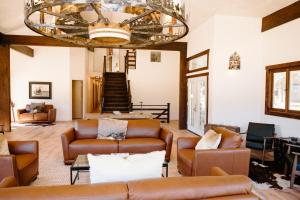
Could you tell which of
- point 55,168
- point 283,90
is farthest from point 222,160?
point 283,90

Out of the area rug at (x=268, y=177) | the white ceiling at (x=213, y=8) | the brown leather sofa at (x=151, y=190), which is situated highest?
the white ceiling at (x=213, y=8)

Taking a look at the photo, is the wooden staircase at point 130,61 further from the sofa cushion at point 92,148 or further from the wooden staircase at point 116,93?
the sofa cushion at point 92,148

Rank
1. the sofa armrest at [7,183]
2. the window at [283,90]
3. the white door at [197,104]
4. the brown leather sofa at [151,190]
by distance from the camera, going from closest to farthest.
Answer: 1. the brown leather sofa at [151,190]
2. the sofa armrest at [7,183]
3. the window at [283,90]
4. the white door at [197,104]

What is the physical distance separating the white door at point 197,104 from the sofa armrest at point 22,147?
186 inches

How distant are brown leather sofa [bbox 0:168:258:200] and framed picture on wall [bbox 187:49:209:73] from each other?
17.7ft

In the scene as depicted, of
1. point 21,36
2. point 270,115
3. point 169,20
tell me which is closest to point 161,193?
point 169,20

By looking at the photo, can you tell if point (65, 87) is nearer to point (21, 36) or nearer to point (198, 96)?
point (21, 36)

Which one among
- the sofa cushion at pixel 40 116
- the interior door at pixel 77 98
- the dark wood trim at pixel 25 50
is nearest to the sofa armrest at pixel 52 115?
the sofa cushion at pixel 40 116

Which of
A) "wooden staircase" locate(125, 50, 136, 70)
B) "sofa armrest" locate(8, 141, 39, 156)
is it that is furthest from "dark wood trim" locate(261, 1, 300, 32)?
"wooden staircase" locate(125, 50, 136, 70)

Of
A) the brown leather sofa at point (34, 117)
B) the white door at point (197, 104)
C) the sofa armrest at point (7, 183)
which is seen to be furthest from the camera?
the brown leather sofa at point (34, 117)

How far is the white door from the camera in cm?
716

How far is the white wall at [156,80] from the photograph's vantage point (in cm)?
1183

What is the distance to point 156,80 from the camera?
Result: 11.9 metres

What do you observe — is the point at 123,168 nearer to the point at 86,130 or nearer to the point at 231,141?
the point at 231,141
